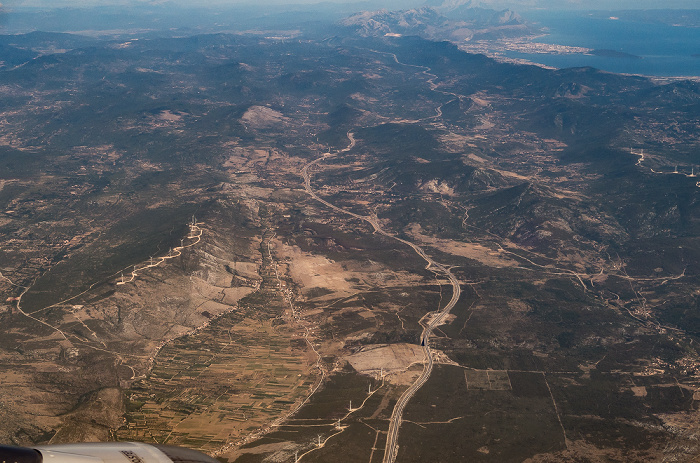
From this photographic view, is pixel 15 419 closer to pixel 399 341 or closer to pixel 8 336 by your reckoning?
pixel 8 336

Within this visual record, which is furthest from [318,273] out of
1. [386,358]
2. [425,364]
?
[425,364]

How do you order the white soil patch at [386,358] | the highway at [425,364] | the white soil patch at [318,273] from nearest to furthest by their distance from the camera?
the highway at [425,364]
the white soil patch at [386,358]
the white soil patch at [318,273]

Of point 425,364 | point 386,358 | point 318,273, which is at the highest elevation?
point 386,358

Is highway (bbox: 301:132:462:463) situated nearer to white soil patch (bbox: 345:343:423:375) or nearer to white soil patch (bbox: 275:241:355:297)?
white soil patch (bbox: 345:343:423:375)

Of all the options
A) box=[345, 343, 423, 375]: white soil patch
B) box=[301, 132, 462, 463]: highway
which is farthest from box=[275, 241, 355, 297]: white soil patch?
box=[345, 343, 423, 375]: white soil patch

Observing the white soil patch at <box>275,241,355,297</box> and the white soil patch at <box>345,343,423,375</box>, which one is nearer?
the white soil patch at <box>345,343,423,375</box>

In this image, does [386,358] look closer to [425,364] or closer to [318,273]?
[425,364]

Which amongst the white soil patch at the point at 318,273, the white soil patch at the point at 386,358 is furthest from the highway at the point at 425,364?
the white soil patch at the point at 318,273

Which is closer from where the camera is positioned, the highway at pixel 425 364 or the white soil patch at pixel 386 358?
the highway at pixel 425 364

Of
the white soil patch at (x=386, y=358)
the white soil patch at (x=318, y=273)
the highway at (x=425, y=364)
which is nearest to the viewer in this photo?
the highway at (x=425, y=364)

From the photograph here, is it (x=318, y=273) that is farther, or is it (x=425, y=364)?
(x=318, y=273)

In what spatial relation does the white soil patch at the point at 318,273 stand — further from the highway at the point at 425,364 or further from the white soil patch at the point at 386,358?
the white soil patch at the point at 386,358

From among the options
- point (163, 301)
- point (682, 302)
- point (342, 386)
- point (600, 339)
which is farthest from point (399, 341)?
point (682, 302)
